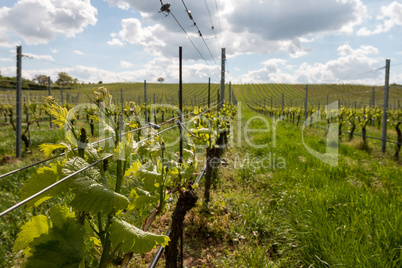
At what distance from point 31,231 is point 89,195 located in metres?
0.29

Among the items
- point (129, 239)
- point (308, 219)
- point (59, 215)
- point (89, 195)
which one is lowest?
point (308, 219)

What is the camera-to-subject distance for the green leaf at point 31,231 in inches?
35.3

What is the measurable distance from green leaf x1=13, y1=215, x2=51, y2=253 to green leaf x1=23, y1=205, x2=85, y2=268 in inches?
1.2

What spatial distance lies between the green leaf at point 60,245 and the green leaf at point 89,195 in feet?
0.46

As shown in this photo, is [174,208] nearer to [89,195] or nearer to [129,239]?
[129,239]

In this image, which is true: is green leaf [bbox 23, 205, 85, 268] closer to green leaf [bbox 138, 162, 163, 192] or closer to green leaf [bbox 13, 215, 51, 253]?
green leaf [bbox 13, 215, 51, 253]

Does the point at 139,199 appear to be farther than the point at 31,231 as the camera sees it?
Yes

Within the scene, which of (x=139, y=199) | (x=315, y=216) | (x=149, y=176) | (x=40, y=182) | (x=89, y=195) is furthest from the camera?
(x=315, y=216)

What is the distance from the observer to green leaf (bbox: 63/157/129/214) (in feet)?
2.81

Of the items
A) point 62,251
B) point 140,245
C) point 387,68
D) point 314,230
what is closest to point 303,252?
point 314,230

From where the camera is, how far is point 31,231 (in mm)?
904

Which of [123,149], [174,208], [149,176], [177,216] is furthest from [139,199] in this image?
[174,208]

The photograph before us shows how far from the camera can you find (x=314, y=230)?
8.01 ft

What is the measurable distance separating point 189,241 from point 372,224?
81.1 inches
